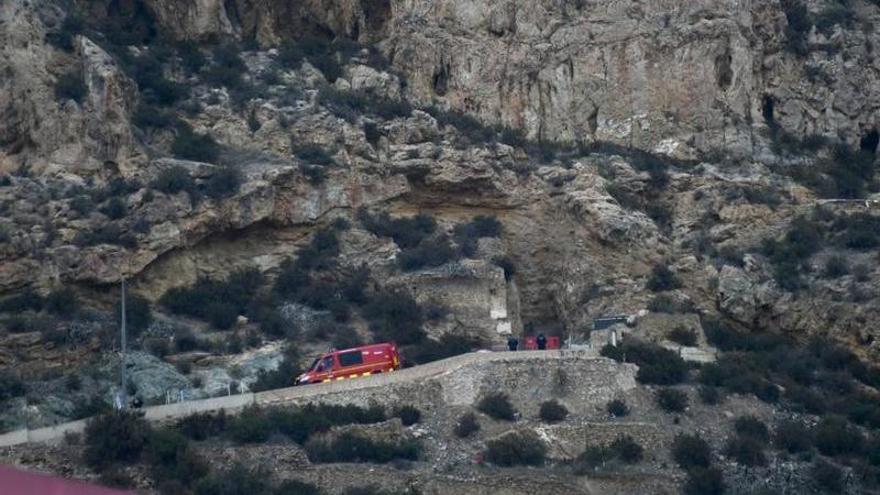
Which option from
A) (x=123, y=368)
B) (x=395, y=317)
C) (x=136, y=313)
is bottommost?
(x=123, y=368)

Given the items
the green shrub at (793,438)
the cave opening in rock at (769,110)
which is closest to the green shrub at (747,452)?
the green shrub at (793,438)

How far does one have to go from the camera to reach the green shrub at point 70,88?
35.2 metres

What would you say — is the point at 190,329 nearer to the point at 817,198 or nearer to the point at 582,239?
the point at 582,239

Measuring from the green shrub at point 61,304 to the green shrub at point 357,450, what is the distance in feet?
22.6

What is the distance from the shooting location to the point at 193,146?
36875 millimetres

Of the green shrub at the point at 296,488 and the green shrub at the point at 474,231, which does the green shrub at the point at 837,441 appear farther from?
the green shrub at the point at 296,488

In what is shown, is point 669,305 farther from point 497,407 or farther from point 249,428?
point 249,428

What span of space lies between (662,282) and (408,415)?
828cm

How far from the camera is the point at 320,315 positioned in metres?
34.6

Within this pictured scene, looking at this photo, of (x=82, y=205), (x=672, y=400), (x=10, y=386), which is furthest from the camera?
(x=82, y=205)

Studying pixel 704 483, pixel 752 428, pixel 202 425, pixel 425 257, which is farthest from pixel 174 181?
pixel 704 483

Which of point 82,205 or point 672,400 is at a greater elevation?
point 82,205

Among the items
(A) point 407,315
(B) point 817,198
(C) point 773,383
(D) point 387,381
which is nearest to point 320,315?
(A) point 407,315

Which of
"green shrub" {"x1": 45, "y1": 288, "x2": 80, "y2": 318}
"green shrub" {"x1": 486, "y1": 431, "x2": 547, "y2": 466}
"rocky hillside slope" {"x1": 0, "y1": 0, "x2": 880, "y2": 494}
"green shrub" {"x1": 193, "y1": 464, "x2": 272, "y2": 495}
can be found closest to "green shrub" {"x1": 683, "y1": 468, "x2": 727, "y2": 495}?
"green shrub" {"x1": 486, "y1": 431, "x2": 547, "y2": 466}
